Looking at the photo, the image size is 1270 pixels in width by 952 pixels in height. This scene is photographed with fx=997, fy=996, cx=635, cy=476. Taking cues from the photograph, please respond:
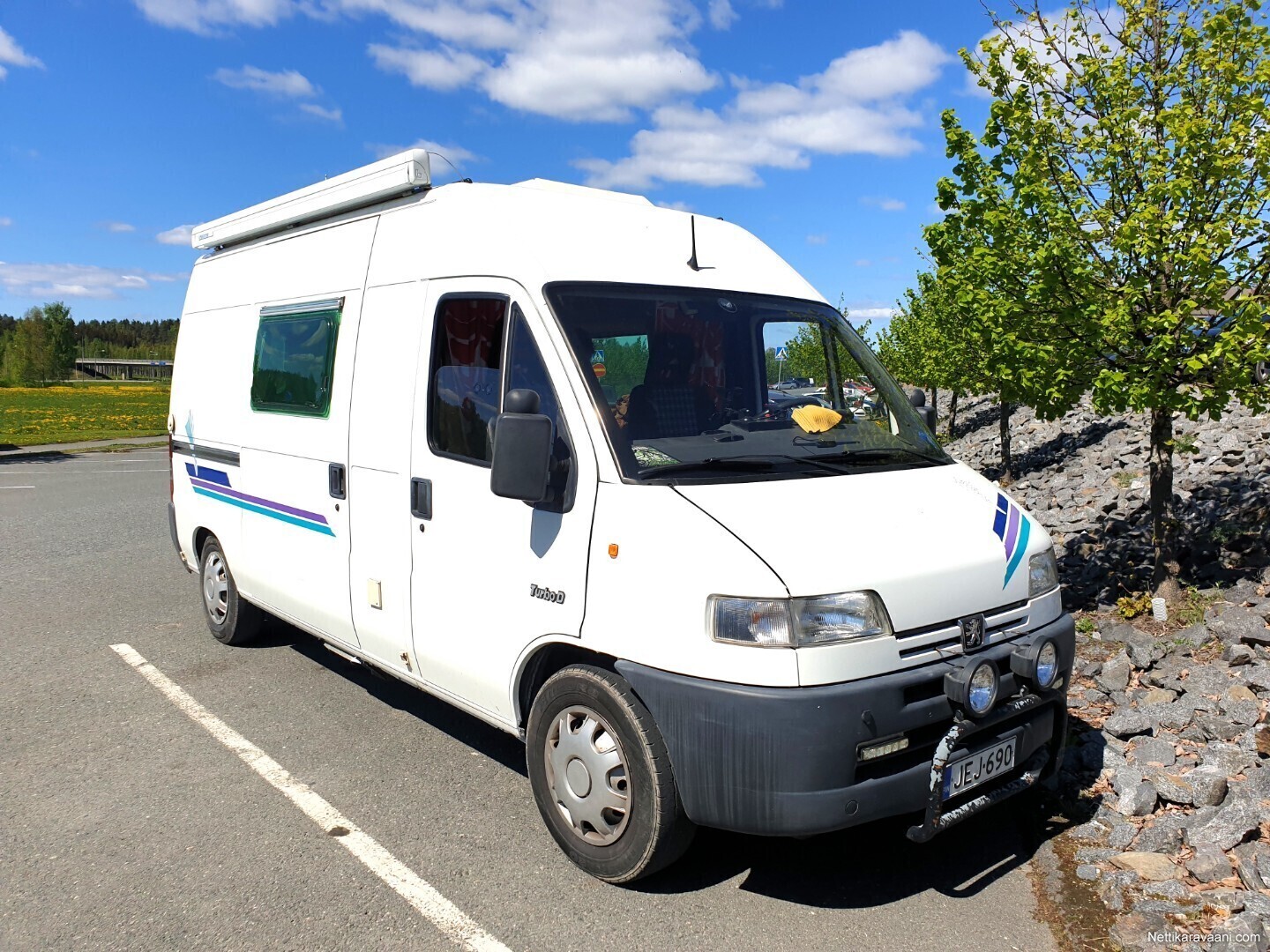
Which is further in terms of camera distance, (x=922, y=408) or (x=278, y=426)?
(x=278, y=426)

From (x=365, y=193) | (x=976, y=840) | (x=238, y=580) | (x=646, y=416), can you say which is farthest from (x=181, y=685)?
(x=976, y=840)

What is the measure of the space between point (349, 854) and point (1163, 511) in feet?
18.8

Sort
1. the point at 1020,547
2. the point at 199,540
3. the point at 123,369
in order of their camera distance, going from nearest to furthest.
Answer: the point at 1020,547, the point at 199,540, the point at 123,369

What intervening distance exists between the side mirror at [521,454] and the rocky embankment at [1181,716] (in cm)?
263

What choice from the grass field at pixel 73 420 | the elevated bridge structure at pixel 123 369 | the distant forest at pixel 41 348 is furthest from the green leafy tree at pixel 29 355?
the grass field at pixel 73 420

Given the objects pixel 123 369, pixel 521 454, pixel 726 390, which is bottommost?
pixel 521 454

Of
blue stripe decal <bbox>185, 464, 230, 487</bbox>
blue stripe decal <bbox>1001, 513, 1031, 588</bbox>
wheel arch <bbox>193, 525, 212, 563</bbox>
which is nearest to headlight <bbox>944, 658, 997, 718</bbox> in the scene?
blue stripe decal <bbox>1001, 513, 1031, 588</bbox>

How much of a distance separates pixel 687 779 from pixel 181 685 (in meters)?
4.16

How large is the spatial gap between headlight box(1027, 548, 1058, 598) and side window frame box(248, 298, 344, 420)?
3573mm

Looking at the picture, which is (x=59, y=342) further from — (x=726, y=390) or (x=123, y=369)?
(x=726, y=390)

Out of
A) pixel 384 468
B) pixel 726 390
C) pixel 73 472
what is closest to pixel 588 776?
pixel 726 390

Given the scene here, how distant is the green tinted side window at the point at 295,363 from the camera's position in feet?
17.9

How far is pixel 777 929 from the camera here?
3613 millimetres

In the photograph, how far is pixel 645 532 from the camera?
355 cm
